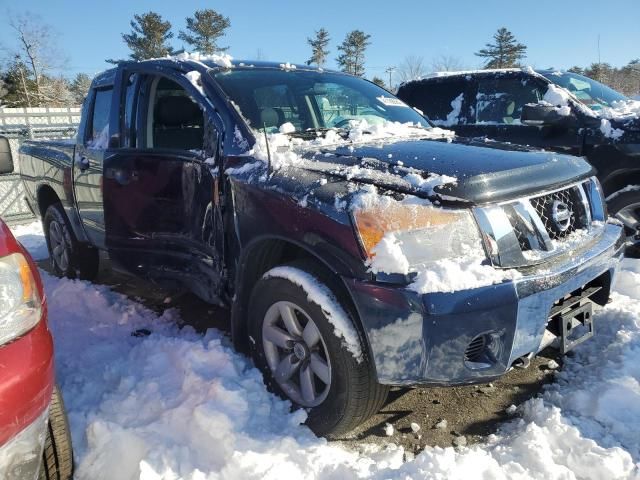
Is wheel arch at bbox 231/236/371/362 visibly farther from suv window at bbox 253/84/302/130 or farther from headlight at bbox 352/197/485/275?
suv window at bbox 253/84/302/130

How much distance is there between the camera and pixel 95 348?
3221mm

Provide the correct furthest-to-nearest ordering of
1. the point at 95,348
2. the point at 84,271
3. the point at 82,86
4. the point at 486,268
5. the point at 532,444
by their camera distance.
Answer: the point at 82,86 < the point at 84,271 < the point at 95,348 < the point at 532,444 < the point at 486,268

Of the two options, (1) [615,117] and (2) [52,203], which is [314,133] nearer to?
(1) [615,117]

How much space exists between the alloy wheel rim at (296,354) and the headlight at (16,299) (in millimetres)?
1060

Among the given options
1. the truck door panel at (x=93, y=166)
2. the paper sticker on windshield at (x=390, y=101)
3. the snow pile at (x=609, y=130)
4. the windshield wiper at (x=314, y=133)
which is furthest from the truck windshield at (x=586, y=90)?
the truck door panel at (x=93, y=166)

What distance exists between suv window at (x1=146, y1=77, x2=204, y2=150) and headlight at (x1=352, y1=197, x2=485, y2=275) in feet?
5.15

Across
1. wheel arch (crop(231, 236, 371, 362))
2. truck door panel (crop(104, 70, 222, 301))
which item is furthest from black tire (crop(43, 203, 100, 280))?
wheel arch (crop(231, 236, 371, 362))

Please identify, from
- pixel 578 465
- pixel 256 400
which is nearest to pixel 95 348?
pixel 256 400

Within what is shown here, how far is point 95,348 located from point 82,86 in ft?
197

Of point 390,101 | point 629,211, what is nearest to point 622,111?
point 629,211

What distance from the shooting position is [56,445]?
1.95 m

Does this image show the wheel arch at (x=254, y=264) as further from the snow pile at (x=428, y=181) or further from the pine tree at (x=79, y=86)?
the pine tree at (x=79, y=86)

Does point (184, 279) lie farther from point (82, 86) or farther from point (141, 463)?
point (82, 86)

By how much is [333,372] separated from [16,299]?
1262mm
